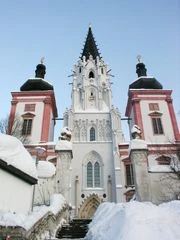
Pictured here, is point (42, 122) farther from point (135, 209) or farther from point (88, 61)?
point (135, 209)

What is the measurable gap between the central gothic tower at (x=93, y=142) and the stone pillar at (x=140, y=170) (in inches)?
383

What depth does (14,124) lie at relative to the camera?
2925 cm

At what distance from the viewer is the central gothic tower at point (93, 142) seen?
24.0 meters

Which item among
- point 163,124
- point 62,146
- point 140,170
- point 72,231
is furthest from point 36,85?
point 72,231

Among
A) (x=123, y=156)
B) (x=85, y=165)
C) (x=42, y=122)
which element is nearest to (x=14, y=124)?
(x=42, y=122)

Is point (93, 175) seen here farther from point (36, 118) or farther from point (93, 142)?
point (36, 118)

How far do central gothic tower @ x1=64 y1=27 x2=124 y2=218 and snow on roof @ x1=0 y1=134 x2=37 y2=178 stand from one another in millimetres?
14438

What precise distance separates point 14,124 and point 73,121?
6.82 m

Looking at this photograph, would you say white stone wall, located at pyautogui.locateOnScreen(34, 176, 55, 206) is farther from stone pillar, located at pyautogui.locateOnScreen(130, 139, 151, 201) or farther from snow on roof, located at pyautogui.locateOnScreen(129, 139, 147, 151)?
snow on roof, located at pyautogui.locateOnScreen(129, 139, 147, 151)

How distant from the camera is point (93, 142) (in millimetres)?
27547

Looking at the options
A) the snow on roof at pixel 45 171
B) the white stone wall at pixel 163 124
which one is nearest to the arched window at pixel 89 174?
the white stone wall at pixel 163 124

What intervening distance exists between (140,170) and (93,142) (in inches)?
542

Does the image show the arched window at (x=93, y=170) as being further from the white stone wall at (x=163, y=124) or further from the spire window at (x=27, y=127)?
the spire window at (x=27, y=127)

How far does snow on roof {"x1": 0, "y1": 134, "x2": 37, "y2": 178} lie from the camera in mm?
8945
